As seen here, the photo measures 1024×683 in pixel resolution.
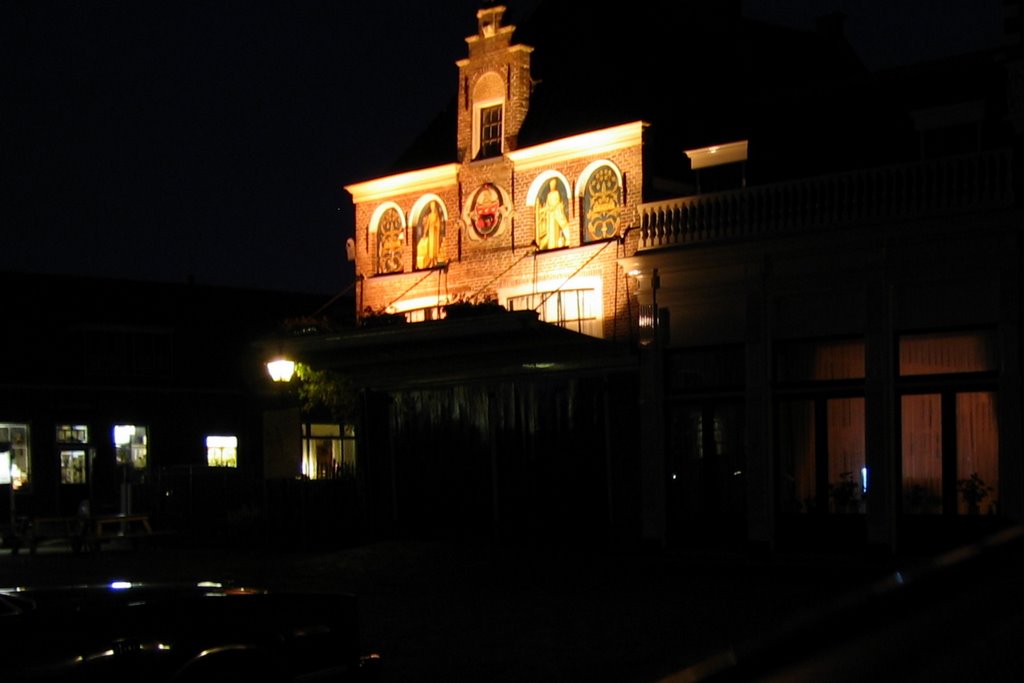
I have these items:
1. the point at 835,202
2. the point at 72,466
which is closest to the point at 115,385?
the point at 72,466

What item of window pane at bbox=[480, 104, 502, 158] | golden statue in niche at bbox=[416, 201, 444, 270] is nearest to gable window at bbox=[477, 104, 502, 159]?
window pane at bbox=[480, 104, 502, 158]

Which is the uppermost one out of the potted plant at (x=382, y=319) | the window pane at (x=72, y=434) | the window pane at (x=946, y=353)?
the potted plant at (x=382, y=319)

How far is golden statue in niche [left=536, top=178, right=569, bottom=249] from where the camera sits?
78.9 ft

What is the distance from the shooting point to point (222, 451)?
155 ft

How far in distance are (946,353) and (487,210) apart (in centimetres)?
944

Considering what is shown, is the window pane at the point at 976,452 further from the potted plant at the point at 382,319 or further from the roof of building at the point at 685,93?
the potted plant at the point at 382,319

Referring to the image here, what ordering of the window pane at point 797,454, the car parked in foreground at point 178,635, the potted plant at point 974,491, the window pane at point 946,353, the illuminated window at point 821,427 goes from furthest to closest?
the window pane at point 797,454 < the illuminated window at point 821,427 < the potted plant at point 974,491 < the window pane at point 946,353 < the car parked in foreground at point 178,635

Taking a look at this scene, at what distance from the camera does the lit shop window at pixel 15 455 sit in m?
40.1

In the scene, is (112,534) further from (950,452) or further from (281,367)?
(950,452)

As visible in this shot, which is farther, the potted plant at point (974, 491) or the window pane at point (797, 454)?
the window pane at point (797, 454)

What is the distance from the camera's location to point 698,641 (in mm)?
12836

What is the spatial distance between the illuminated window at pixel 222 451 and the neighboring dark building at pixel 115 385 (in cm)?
4

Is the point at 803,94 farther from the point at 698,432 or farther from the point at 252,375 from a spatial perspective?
the point at 252,375

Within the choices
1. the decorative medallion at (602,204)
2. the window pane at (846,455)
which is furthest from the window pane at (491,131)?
the window pane at (846,455)
